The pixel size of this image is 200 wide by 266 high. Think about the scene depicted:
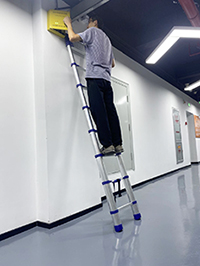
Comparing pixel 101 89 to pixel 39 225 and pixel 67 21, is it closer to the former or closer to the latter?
pixel 67 21

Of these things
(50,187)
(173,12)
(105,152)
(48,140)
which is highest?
(173,12)

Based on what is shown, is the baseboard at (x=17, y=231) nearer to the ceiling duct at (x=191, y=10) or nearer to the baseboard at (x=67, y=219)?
the baseboard at (x=67, y=219)

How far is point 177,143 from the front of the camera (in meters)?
6.53

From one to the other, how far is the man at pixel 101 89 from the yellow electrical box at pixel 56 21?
0.13 metres

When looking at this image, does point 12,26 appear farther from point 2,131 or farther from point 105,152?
point 105,152

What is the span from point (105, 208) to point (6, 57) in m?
2.22

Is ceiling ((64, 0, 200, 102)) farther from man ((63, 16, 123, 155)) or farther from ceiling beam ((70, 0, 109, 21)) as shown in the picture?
man ((63, 16, 123, 155))

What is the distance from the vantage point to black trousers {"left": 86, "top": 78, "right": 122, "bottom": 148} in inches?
80.4

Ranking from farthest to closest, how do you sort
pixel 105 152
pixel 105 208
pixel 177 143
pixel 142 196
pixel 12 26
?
pixel 177 143, pixel 142 196, pixel 105 208, pixel 12 26, pixel 105 152

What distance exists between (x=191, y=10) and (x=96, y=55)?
70.2 inches

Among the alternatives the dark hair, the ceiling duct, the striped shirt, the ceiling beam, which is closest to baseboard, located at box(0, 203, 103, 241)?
the striped shirt

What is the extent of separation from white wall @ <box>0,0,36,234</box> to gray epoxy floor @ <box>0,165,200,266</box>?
0.27 metres

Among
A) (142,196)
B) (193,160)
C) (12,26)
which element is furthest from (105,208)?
(193,160)

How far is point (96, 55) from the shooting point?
2221 millimetres
